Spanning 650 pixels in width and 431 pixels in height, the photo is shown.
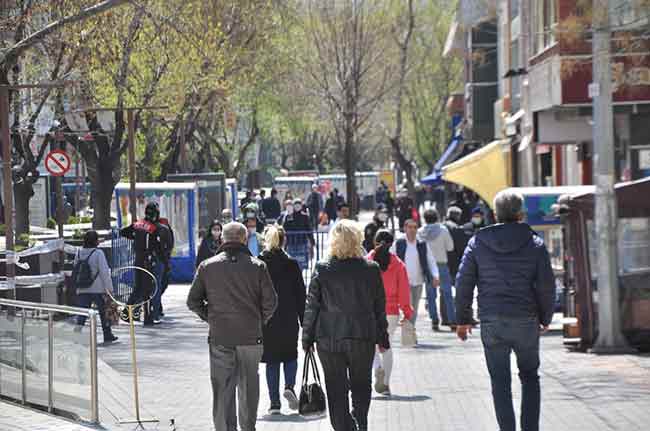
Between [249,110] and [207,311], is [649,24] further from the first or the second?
[249,110]

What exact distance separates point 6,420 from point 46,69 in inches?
694

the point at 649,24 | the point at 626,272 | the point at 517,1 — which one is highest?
the point at 517,1

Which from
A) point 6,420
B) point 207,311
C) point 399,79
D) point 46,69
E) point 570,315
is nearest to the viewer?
point 207,311

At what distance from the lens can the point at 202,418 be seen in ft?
37.4

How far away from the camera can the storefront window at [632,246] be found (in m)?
15.4

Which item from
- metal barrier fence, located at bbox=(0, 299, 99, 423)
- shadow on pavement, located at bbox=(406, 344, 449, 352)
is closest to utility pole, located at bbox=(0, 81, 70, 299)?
metal barrier fence, located at bbox=(0, 299, 99, 423)

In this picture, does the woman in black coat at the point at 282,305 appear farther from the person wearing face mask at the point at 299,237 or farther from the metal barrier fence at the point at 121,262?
the person wearing face mask at the point at 299,237

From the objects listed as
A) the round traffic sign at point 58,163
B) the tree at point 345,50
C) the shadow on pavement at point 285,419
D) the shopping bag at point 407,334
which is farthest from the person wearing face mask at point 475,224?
the tree at point 345,50

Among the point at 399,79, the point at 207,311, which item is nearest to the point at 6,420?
the point at 207,311

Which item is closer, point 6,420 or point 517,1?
point 6,420

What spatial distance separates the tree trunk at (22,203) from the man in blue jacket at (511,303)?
20399 mm

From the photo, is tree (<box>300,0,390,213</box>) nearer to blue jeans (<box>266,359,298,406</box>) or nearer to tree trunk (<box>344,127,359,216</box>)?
tree trunk (<box>344,127,359,216</box>)

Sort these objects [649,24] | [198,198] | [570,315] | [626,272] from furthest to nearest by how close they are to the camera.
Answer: [198,198] < [649,24] < [570,315] < [626,272]

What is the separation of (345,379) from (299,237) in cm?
2097
